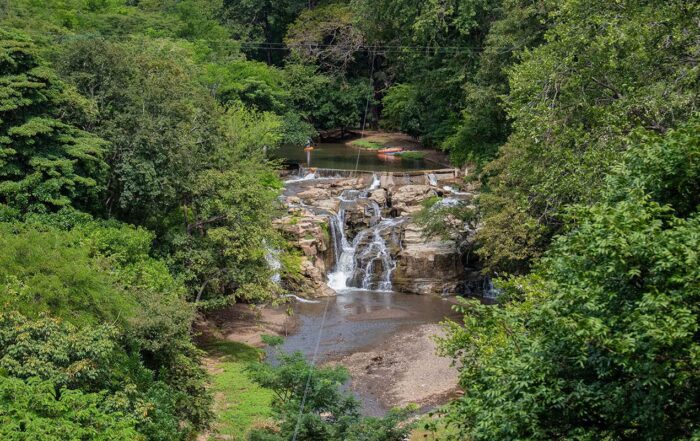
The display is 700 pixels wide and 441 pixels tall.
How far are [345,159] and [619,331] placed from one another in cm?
3452

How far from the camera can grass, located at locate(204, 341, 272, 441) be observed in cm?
1645

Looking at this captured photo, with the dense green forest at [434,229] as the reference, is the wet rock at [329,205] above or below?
below

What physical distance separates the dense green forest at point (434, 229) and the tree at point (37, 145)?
56 mm

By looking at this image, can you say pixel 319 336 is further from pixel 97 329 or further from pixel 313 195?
pixel 97 329

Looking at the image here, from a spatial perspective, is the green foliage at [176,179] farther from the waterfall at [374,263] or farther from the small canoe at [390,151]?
the small canoe at [390,151]

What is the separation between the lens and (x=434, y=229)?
2620 centimetres

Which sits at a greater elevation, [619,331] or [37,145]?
[37,145]

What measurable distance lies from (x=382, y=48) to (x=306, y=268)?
84.7 feet

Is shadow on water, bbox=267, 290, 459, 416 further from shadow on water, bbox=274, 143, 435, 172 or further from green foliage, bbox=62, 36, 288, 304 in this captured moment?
shadow on water, bbox=274, 143, 435, 172

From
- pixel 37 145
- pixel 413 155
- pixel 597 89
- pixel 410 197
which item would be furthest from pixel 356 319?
pixel 413 155

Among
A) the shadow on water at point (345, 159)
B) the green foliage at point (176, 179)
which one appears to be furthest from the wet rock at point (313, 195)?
the green foliage at point (176, 179)

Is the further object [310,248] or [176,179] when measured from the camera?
[310,248]

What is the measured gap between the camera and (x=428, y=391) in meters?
18.8

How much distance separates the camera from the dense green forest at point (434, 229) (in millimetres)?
7945
